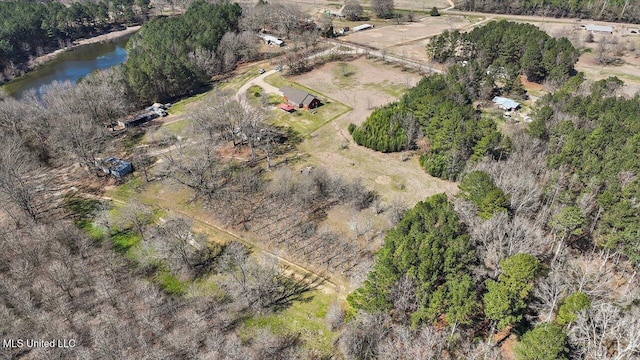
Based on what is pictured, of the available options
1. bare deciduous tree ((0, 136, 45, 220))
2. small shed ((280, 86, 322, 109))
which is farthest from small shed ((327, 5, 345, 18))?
bare deciduous tree ((0, 136, 45, 220))

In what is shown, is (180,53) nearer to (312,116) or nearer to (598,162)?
(312,116)

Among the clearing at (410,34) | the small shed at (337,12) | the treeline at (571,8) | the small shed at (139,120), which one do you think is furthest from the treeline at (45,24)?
the treeline at (571,8)

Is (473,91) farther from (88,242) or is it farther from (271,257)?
(88,242)

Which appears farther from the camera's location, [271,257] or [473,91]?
[473,91]

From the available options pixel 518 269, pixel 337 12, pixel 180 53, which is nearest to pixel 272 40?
pixel 180 53

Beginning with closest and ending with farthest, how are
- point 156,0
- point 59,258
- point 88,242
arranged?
point 59,258 < point 88,242 < point 156,0

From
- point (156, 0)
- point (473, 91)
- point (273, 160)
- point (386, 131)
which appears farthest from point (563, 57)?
point (156, 0)
